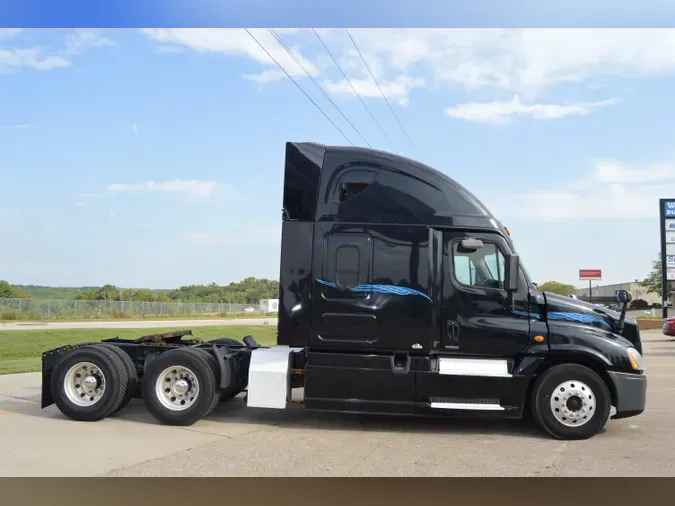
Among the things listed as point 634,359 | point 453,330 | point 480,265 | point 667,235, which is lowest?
point 634,359

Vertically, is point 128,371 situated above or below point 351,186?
below

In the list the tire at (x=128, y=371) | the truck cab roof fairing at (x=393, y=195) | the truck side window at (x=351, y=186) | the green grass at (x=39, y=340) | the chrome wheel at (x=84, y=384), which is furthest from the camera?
the green grass at (x=39, y=340)

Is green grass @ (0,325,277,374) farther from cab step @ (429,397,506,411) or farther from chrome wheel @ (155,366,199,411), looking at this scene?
cab step @ (429,397,506,411)

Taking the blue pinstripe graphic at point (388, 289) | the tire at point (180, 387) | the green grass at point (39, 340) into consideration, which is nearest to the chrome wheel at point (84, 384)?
the tire at point (180, 387)

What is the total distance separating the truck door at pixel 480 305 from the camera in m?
8.27

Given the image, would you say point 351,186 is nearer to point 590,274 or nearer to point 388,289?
point 388,289

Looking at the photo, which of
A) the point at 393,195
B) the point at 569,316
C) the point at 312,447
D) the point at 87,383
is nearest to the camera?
the point at 312,447

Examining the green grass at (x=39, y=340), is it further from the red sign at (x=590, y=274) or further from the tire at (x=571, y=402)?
the red sign at (x=590, y=274)

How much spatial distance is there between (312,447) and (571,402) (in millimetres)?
3347

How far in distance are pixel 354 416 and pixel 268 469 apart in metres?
3.16

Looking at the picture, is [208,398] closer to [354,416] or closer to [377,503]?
[354,416]

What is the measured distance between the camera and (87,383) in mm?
9023

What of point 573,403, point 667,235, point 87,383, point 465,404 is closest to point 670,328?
point 667,235

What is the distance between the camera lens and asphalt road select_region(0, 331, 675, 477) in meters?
6.63
